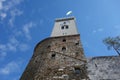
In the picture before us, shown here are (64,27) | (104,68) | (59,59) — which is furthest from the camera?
(64,27)

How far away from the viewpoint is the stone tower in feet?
55.0

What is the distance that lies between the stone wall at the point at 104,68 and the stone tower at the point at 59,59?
67 centimetres

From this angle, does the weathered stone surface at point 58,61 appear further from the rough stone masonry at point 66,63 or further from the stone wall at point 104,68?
the stone wall at point 104,68

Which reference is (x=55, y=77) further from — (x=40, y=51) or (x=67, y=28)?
(x=67, y=28)

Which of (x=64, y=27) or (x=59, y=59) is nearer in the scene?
(x=59, y=59)

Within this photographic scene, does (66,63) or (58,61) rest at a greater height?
(58,61)

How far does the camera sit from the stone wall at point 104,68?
53.2ft

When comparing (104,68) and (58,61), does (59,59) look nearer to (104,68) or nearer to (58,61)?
(58,61)

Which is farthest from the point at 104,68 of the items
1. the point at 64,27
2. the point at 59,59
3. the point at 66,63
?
the point at 64,27

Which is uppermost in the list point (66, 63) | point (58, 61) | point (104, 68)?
point (58, 61)

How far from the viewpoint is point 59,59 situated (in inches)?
728

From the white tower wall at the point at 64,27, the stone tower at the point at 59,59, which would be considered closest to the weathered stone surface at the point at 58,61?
the stone tower at the point at 59,59

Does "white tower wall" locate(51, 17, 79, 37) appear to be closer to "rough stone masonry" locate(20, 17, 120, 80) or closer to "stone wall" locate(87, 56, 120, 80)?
"rough stone masonry" locate(20, 17, 120, 80)

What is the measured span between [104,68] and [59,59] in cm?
432
